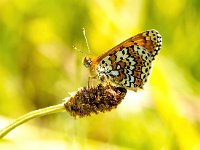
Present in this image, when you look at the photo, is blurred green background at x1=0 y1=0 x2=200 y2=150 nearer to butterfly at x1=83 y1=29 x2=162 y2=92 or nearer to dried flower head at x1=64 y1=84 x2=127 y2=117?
butterfly at x1=83 y1=29 x2=162 y2=92

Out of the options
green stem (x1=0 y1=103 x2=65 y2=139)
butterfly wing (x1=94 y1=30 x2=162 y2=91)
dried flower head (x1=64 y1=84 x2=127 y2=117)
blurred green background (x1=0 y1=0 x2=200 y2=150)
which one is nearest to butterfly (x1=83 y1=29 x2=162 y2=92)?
butterfly wing (x1=94 y1=30 x2=162 y2=91)

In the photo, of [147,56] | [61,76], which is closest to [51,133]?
[61,76]

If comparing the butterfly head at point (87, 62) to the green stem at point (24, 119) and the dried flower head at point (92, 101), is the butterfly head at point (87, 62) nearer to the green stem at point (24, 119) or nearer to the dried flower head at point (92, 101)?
the dried flower head at point (92, 101)

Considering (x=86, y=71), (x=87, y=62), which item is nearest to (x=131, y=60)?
(x=87, y=62)

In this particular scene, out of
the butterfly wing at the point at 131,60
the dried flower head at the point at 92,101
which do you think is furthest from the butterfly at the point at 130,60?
the dried flower head at the point at 92,101

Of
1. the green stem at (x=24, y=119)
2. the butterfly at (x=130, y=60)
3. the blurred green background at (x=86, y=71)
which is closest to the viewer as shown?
the green stem at (x=24, y=119)

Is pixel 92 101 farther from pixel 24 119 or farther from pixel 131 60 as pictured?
pixel 131 60

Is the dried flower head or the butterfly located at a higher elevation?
the butterfly
